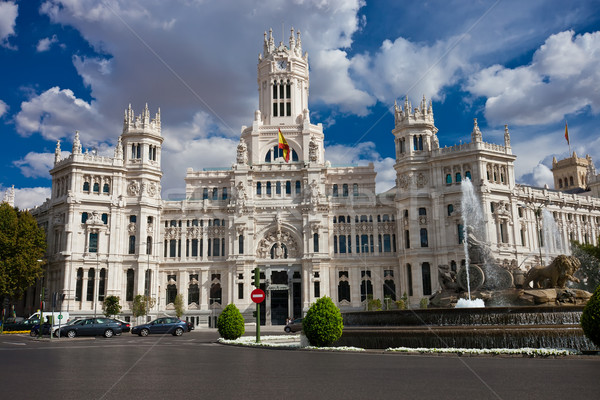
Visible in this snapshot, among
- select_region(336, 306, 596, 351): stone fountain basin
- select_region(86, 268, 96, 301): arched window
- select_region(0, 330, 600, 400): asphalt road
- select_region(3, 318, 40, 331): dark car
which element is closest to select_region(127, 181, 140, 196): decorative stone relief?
select_region(86, 268, 96, 301): arched window

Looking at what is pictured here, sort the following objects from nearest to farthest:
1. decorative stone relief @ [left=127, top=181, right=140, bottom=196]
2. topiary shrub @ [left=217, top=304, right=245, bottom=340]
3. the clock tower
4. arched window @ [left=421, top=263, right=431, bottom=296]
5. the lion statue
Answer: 1. the lion statue
2. topiary shrub @ [left=217, top=304, right=245, bottom=340]
3. arched window @ [left=421, top=263, right=431, bottom=296]
4. decorative stone relief @ [left=127, top=181, right=140, bottom=196]
5. the clock tower

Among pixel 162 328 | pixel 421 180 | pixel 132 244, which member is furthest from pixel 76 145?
pixel 421 180

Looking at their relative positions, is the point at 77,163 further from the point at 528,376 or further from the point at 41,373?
the point at 528,376

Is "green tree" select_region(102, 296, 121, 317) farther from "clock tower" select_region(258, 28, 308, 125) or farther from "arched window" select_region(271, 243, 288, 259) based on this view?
"clock tower" select_region(258, 28, 308, 125)

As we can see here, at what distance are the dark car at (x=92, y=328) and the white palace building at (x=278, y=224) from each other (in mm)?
24200

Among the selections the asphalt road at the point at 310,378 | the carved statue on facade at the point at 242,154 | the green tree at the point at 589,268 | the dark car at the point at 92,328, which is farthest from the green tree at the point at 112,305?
the green tree at the point at 589,268

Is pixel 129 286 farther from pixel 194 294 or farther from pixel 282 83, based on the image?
pixel 282 83

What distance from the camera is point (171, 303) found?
7381 cm

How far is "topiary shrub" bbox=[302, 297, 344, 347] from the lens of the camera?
24891 millimetres

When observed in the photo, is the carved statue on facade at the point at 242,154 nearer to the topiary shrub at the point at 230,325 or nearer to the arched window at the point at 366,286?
the arched window at the point at 366,286

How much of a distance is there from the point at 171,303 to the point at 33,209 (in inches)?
1051

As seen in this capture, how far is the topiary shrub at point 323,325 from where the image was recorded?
24.9m

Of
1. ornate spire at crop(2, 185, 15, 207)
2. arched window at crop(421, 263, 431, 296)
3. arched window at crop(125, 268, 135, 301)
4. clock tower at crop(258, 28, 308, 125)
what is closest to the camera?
arched window at crop(421, 263, 431, 296)

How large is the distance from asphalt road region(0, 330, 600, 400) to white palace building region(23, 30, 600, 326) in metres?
50.2
